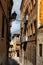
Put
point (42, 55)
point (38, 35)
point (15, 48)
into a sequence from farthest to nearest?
point (15, 48) → point (38, 35) → point (42, 55)

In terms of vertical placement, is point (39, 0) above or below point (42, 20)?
above

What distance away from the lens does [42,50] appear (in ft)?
64.2

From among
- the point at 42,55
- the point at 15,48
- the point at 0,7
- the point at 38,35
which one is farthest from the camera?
the point at 15,48

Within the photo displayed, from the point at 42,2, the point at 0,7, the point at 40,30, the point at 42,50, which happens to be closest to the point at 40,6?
the point at 42,2

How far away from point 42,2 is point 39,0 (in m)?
0.42

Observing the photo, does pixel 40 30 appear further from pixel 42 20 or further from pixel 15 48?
pixel 15 48

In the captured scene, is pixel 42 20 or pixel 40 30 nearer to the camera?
pixel 40 30

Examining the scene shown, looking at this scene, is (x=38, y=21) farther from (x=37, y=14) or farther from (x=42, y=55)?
(x=42, y=55)

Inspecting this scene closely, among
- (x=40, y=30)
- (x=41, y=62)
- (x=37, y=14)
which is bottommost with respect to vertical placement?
(x=41, y=62)

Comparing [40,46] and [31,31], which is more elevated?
[31,31]

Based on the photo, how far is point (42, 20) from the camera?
21.6 m

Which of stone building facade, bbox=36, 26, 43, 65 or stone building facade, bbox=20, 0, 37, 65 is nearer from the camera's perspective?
stone building facade, bbox=36, 26, 43, 65

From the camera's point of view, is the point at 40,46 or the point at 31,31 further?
the point at 31,31

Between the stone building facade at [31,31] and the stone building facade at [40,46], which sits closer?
the stone building facade at [40,46]
